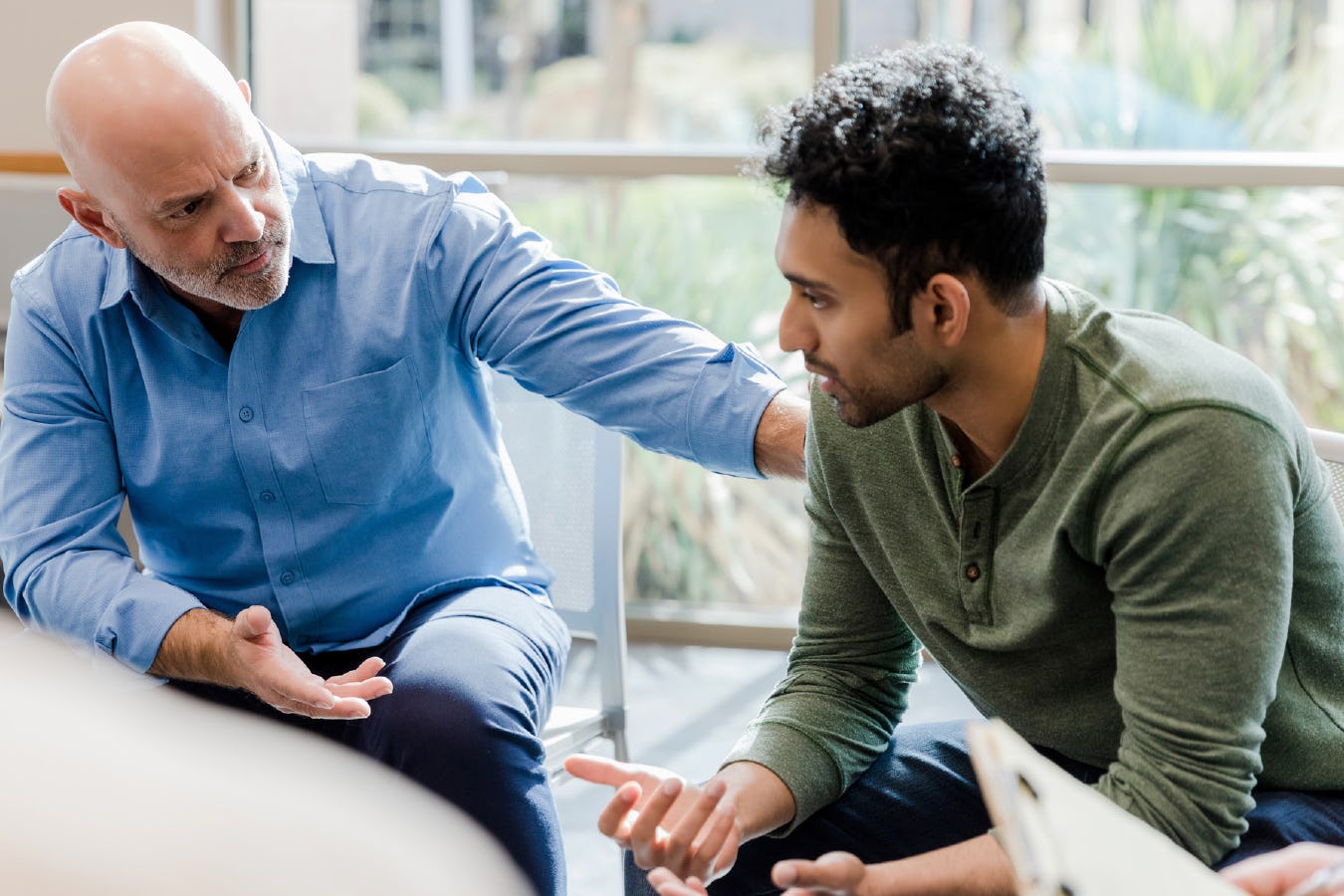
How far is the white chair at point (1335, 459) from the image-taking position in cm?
150

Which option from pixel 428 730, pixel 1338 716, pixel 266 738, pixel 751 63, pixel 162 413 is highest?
pixel 751 63

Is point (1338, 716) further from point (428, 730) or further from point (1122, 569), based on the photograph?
point (428, 730)

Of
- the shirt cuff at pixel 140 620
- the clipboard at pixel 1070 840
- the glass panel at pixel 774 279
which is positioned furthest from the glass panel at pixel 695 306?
the clipboard at pixel 1070 840

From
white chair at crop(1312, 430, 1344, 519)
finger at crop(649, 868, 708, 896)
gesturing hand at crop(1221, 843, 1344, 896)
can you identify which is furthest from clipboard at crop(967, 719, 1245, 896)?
white chair at crop(1312, 430, 1344, 519)

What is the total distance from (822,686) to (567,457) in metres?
0.64

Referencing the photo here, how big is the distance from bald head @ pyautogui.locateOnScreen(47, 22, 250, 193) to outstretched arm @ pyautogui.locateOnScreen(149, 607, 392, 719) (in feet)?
1.79

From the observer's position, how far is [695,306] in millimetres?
3324

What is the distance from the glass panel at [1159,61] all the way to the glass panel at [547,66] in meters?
0.27

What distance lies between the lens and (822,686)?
151 centimetres

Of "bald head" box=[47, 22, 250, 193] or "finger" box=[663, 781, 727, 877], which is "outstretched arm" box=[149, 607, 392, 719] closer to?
"finger" box=[663, 781, 727, 877]

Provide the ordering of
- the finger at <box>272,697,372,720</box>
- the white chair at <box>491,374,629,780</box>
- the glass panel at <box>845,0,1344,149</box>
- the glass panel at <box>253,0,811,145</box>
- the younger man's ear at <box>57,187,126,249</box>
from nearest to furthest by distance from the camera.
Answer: the finger at <box>272,697,372,720</box> < the younger man's ear at <box>57,187,126,249</box> < the white chair at <box>491,374,629,780</box> < the glass panel at <box>845,0,1344,149</box> < the glass panel at <box>253,0,811,145</box>

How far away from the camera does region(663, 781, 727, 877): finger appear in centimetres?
134

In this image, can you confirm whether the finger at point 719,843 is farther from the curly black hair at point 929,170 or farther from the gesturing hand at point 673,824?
the curly black hair at point 929,170

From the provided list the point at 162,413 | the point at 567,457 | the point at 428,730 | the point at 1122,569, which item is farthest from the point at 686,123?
the point at 1122,569
